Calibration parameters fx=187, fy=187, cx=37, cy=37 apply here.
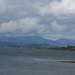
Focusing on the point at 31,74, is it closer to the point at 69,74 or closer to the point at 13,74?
the point at 13,74

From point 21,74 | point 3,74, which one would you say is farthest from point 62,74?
point 3,74

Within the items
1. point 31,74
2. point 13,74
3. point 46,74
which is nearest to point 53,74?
point 46,74

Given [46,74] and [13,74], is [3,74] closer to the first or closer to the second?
[13,74]

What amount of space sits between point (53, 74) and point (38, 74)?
409 cm

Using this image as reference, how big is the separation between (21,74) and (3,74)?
4.68 metres

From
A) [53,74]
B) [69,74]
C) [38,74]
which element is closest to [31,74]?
[38,74]

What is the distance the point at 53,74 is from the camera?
50188 mm

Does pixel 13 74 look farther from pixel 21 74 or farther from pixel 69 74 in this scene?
pixel 69 74

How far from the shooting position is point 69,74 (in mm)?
50062

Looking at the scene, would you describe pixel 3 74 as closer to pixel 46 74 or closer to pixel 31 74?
pixel 31 74

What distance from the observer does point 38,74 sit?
4956 centimetres

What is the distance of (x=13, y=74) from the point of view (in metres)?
48.6

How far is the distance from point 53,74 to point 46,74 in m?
1.92

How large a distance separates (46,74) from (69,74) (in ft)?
20.3
